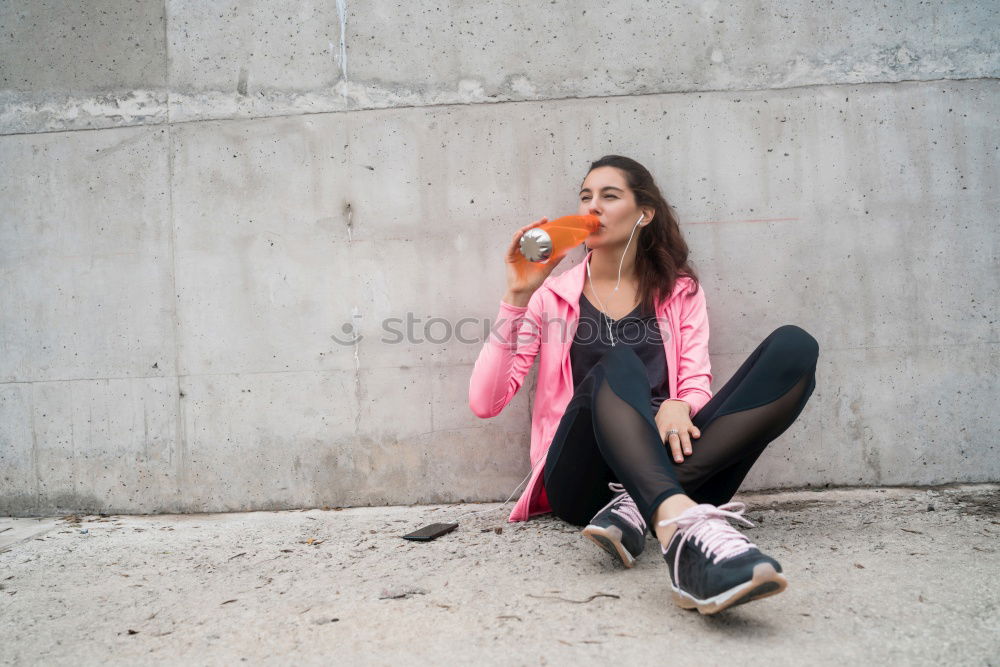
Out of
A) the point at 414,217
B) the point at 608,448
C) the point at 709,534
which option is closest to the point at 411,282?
the point at 414,217

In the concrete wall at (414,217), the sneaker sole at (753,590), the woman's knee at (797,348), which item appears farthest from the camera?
the concrete wall at (414,217)

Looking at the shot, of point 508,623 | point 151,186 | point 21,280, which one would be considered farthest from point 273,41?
point 508,623

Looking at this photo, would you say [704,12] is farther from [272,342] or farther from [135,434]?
[135,434]

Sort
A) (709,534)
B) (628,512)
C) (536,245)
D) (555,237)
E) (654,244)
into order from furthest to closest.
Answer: (654,244), (555,237), (536,245), (628,512), (709,534)

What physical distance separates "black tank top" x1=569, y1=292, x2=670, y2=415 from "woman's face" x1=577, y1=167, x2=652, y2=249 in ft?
0.76

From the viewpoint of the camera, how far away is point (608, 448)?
1765 millimetres

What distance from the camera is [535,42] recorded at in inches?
104

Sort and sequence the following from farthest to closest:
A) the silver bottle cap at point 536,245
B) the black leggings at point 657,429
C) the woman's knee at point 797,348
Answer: the silver bottle cap at point 536,245 → the woman's knee at point 797,348 → the black leggings at point 657,429

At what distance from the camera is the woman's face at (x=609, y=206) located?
2332mm

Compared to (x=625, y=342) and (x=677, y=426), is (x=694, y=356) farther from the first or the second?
(x=677, y=426)

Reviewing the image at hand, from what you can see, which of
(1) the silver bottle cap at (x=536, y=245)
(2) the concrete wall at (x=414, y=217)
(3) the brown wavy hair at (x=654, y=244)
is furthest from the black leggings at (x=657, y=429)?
(2) the concrete wall at (x=414, y=217)

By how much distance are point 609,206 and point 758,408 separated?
0.85 meters

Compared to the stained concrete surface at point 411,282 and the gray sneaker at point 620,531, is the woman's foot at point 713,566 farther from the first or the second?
the stained concrete surface at point 411,282

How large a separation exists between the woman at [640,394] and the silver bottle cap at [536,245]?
0.03 metres
